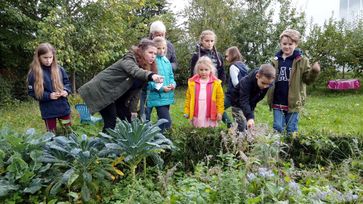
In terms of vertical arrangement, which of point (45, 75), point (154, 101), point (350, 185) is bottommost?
point (350, 185)

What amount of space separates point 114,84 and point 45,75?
1186 millimetres

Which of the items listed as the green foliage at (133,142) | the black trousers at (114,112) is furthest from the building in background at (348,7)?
the green foliage at (133,142)

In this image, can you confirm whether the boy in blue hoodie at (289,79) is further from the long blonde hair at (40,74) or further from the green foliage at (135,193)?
the long blonde hair at (40,74)

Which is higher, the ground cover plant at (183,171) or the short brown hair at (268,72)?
the short brown hair at (268,72)

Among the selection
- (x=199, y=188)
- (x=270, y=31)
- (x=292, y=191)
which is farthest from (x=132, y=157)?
(x=270, y=31)

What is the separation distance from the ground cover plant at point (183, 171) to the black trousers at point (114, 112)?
94cm

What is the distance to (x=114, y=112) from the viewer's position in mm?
4742

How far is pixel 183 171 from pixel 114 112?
1.25 meters

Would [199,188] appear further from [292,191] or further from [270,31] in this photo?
[270,31]

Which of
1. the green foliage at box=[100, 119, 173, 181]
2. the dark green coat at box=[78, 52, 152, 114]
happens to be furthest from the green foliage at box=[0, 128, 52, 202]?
the dark green coat at box=[78, 52, 152, 114]

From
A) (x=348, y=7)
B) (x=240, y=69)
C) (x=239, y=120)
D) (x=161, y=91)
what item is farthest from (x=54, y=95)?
(x=348, y=7)

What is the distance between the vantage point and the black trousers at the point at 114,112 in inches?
185

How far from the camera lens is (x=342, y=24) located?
47.8 feet

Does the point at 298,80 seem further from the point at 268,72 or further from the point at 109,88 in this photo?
the point at 109,88
